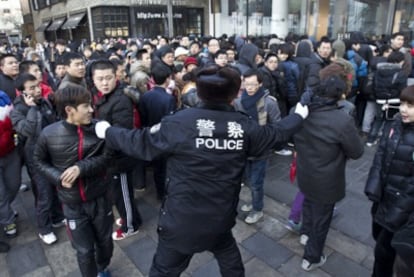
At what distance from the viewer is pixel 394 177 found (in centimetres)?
223

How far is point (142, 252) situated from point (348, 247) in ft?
7.00

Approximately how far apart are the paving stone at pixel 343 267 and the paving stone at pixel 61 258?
2433 mm

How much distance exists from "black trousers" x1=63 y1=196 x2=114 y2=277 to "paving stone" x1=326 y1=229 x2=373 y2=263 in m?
2.26

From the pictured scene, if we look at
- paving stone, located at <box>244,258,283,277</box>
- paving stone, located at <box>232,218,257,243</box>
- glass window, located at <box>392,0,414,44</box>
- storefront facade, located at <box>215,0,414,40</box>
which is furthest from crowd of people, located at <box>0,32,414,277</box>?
storefront facade, located at <box>215,0,414,40</box>

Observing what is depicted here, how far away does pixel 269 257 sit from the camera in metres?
3.07

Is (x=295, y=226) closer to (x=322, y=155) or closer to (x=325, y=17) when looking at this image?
(x=322, y=155)

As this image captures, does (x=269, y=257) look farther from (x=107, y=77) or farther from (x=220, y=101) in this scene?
(x=107, y=77)

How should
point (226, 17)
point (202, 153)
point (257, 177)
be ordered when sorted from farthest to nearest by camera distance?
point (226, 17), point (257, 177), point (202, 153)

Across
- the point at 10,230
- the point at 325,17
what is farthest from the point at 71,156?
the point at 325,17

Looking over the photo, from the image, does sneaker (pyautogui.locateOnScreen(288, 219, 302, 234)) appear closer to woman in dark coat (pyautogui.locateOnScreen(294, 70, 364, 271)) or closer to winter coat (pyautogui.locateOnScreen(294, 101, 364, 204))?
woman in dark coat (pyautogui.locateOnScreen(294, 70, 364, 271))

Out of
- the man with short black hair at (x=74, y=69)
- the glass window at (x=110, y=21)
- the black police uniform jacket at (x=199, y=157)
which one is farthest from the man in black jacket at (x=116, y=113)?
the glass window at (x=110, y=21)

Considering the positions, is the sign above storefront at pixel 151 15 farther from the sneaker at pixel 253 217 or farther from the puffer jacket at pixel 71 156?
the puffer jacket at pixel 71 156

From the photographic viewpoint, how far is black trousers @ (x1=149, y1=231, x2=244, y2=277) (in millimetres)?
2064

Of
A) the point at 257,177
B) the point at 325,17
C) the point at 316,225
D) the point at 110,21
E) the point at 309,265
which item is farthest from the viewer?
the point at 110,21
